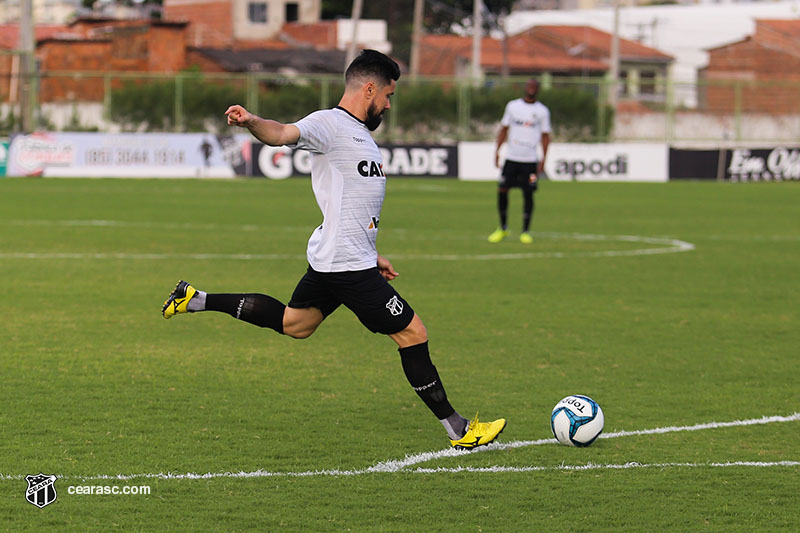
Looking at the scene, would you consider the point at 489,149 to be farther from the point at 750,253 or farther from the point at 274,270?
the point at 274,270

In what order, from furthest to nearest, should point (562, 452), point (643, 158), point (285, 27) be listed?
point (285, 27)
point (643, 158)
point (562, 452)

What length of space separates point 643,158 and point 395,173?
7.32m

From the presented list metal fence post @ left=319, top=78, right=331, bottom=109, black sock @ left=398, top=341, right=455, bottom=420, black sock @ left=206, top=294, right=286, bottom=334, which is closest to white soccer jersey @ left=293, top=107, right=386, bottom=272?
black sock @ left=398, top=341, right=455, bottom=420

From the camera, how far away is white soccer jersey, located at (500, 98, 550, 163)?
1770 cm

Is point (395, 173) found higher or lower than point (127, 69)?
lower

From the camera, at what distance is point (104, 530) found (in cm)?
495

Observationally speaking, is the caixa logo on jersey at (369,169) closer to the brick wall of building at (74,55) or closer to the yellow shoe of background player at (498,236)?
the yellow shoe of background player at (498,236)

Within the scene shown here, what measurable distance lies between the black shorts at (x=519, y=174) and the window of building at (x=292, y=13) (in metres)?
59.6

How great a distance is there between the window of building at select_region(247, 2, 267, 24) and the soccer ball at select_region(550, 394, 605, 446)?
2687 inches

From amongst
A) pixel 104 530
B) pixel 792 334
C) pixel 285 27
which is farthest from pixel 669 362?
pixel 285 27

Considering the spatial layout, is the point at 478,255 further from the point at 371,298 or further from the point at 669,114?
the point at 669,114

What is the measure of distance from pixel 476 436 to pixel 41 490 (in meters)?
2.16

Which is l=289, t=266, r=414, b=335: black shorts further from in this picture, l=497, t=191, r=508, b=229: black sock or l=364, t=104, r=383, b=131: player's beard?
l=497, t=191, r=508, b=229: black sock

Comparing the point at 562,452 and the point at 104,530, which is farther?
the point at 562,452
